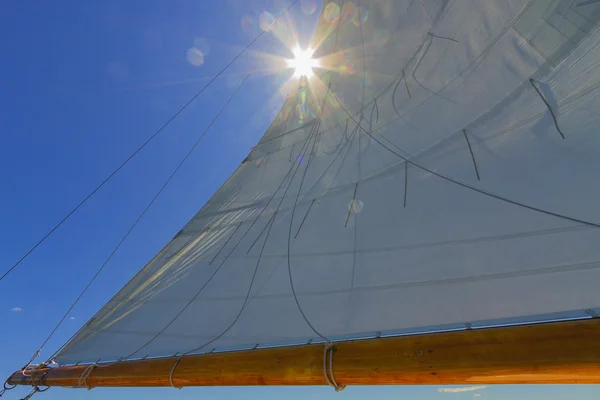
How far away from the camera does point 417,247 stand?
150 centimetres

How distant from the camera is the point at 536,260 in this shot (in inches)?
44.9

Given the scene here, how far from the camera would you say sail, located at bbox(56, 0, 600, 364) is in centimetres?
119

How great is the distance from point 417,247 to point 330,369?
0.69 metres

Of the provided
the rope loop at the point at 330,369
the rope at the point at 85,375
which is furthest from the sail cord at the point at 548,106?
the rope at the point at 85,375

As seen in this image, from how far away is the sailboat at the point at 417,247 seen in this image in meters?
1.07

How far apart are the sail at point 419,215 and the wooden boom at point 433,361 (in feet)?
0.21

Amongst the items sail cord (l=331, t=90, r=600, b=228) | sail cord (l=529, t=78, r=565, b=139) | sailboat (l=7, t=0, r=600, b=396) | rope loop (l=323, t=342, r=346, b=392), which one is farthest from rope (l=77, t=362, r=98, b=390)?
sail cord (l=529, t=78, r=565, b=139)

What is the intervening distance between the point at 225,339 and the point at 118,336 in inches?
47.7

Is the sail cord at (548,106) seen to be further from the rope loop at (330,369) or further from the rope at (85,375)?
the rope at (85,375)

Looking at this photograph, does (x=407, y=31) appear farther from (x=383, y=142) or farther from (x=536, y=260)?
(x=536, y=260)

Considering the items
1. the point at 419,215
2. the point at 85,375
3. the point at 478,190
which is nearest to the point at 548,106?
the point at 478,190

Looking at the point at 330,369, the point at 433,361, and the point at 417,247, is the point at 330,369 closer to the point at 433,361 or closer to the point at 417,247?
the point at 433,361

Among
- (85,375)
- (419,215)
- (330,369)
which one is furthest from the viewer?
(85,375)

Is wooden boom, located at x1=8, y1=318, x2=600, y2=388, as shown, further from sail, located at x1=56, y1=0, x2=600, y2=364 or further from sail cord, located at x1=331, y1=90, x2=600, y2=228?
sail cord, located at x1=331, y1=90, x2=600, y2=228
